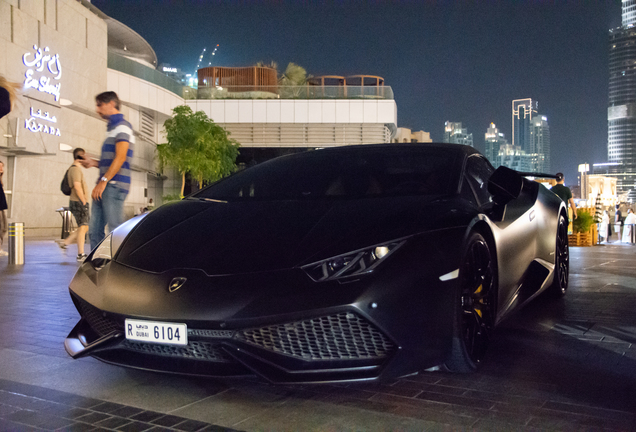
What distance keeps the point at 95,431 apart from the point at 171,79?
39900mm

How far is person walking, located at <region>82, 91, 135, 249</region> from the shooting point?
5766 mm

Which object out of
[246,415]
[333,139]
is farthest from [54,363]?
[333,139]

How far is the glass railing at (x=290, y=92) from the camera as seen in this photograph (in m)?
41.2

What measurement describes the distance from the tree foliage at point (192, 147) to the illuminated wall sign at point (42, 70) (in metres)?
13.3

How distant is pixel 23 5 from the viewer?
22.1 meters

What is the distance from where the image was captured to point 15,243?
1009 cm

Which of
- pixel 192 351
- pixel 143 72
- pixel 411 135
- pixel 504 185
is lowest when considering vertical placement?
pixel 192 351

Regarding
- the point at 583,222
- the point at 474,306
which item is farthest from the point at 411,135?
the point at 474,306

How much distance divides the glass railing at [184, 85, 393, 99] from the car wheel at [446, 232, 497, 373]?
127 feet

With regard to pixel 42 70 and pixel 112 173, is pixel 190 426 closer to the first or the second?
pixel 112 173

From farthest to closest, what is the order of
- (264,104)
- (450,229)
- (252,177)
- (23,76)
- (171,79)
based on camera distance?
(264,104), (171,79), (23,76), (252,177), (450,229)

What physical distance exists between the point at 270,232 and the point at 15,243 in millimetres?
8511

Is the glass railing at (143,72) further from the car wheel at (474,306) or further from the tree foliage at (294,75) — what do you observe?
the car wheel at (474,306)

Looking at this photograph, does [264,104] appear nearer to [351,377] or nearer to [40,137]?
[40,137]
